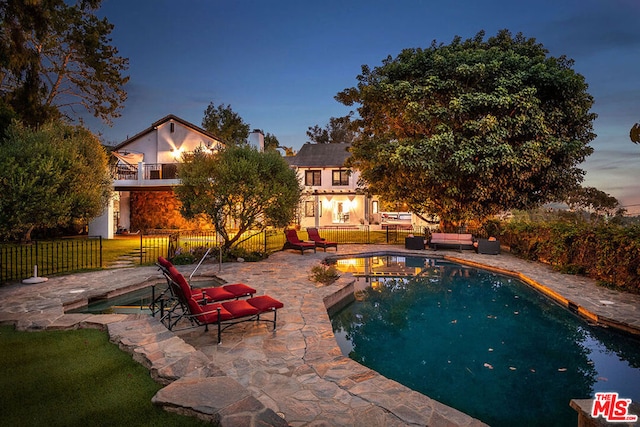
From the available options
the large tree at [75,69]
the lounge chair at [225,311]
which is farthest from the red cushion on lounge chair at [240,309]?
the large tree at [75,69]

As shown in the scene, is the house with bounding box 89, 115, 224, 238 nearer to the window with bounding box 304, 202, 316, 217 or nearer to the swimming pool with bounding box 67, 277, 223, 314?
the window with bounding box 304, 202, 316, 217

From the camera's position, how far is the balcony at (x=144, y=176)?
2272 cm

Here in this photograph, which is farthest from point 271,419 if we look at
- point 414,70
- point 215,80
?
point 215,80

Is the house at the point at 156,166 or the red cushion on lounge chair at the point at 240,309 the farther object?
the house at the point at 156,166

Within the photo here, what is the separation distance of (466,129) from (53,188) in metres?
16.8

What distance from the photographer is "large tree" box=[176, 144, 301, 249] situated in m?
12.6

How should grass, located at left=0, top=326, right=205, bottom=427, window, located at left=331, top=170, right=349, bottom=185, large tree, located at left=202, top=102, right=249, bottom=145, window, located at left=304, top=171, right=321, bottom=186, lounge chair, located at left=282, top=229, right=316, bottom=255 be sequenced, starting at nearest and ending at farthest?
grass, located at left=0, top=326, right=205, bottom=427 < lounge chair, located at left=282, top=229, right=316, bottom=255 < window, located at left=331, top=170, right=349, bottom=185 < window, located at left=304, top=171, right=321, bottom=186 < large tree, located at left=202, top=102, right=249, bottom=145

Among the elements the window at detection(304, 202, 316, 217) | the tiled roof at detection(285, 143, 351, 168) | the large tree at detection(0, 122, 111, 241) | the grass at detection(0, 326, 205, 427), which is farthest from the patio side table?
the tiled roof at detection(285, 143, 351, 168)

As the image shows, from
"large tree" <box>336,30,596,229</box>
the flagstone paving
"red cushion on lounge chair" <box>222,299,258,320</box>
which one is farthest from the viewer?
"large tree" <box>336,30,596,229</box>

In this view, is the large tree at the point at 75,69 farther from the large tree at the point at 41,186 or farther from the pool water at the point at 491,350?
the pool water at the point at 491,350

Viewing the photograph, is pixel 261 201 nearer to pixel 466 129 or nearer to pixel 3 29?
pixel 466 129

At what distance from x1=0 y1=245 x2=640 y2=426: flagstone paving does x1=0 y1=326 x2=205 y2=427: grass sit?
19 cm

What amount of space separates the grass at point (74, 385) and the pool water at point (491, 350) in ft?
11.3

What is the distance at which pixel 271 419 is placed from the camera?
9.89 ft
